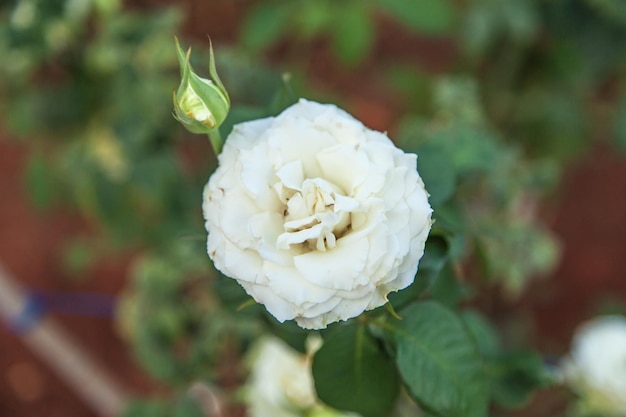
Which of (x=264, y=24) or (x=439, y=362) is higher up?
(x=439, y=362)

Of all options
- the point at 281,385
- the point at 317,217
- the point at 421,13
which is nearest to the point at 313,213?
the point at 317,217

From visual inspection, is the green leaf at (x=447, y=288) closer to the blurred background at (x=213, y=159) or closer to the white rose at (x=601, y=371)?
the blurred background at (x=213, y=159)

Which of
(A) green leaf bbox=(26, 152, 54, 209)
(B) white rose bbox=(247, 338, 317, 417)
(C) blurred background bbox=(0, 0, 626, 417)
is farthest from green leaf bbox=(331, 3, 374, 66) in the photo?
(B) white rose bbox=(247, 338, 317, 417)

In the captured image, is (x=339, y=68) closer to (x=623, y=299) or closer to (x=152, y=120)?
(x=623, y=299)

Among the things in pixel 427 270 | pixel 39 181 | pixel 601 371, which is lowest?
pixel 39 181

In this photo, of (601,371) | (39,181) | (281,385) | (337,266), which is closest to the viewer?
(337,266)

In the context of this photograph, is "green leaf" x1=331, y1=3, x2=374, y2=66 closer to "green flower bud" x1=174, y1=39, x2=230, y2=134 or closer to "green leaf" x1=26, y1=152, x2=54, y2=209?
"green leaf" x1=26, y1=152, x2=54, y2=209

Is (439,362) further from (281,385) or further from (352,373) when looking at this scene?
(281,385)

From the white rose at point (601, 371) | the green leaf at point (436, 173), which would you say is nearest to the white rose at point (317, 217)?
the green leaf at point (436, 173)
